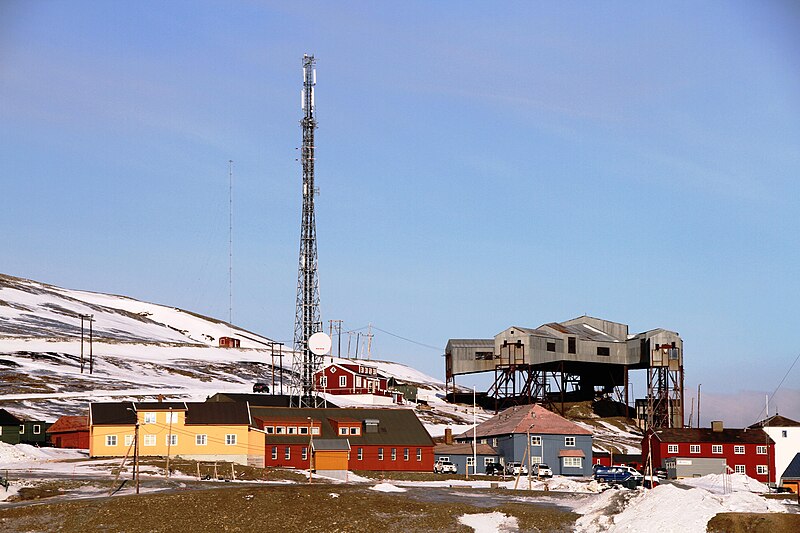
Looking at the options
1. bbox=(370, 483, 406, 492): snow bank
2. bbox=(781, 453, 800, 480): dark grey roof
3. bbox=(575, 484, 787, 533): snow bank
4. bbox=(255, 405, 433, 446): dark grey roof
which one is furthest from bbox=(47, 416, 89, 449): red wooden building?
bbox=(781, 453, 800, 480): dark grey roof

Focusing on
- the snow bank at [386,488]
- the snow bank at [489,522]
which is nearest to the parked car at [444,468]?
the snow bank at [386,488]

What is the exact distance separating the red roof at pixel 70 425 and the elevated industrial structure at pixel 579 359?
6594 centimetres

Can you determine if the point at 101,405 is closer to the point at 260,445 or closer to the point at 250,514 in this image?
the point at 260,445

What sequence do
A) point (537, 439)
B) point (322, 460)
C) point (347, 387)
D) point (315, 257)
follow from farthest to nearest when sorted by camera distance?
point (347, 387) < point (315, 257) < point (537, 439) < point (322, 460)

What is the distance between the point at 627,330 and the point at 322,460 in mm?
88848

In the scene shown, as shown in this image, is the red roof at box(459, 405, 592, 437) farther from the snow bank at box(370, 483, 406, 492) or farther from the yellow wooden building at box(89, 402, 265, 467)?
the snow bank at box(370, 483, 406, 492)

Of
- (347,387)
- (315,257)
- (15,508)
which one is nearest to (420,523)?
(15,508)

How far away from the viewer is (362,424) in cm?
10581

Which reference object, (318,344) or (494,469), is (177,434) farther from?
(318,344)

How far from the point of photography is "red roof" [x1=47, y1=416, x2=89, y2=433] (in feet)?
361

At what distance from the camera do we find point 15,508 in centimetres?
5950

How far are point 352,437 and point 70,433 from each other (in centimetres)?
2925

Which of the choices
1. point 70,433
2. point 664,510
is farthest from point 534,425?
point 664,510

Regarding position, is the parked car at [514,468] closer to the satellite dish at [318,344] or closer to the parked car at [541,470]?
the parked car at [541,470]
